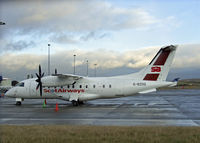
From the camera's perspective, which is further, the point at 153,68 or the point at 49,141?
the point at 153,68

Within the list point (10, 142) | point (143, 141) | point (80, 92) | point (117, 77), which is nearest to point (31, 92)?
point (80, 92)

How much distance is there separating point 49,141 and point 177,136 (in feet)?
17.0

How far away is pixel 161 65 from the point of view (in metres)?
22.7

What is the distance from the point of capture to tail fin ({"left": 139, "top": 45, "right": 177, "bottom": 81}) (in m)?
22.5

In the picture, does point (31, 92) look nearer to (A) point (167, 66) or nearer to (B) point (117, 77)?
(B) point (117, 77)

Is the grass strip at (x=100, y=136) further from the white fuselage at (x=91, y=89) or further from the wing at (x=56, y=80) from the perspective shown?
the wing at (x=56, y=80)

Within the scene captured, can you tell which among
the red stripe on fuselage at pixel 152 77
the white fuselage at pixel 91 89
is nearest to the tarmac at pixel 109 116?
the white fuselage at pixel 91 89

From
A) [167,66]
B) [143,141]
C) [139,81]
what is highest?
[167,66]

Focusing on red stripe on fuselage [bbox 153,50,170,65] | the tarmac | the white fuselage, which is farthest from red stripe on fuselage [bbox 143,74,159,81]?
the tarmac

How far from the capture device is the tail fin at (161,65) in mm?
22453

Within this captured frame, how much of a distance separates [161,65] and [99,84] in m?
6.93

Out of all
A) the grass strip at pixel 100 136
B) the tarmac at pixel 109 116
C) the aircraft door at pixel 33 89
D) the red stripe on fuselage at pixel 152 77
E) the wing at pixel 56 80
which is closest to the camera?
the grass strip at pixel 100 136

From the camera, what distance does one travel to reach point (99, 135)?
9414mm

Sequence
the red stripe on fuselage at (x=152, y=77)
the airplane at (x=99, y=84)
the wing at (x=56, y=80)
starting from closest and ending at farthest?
the airplane at (x=99, y=84), the red stripe on fuselage at (x=152, y=77), the wing at (x=56, y=80)
